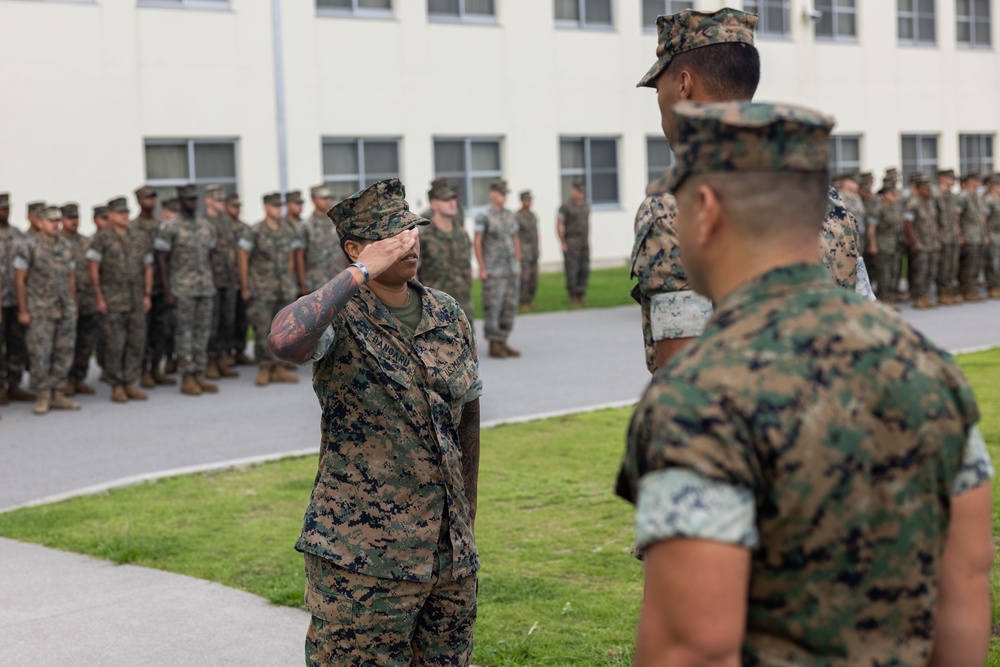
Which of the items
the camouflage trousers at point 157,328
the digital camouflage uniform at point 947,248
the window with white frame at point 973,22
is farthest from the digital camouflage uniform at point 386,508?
the window with white frame at point 973,22

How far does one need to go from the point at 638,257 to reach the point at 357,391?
107 centimetres

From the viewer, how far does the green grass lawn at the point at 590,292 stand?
22750 millimetres

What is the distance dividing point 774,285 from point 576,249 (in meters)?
20.6

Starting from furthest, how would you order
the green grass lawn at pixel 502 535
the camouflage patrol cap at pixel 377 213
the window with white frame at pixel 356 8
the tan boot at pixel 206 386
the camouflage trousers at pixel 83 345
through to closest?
the window with white frame at pixel 356 8 → the camouflage trousers at pixel 83 345 → the tan boot at pixel 206 386 → the green grass lawn at pixel 502 535 → the camouflage patrol cap at pixel 377 213

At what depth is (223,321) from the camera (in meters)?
16.1

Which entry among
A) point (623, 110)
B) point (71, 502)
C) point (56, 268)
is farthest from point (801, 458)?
point (623, 110)

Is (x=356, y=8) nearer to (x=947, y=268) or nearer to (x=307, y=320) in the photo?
(x=947, y=268)

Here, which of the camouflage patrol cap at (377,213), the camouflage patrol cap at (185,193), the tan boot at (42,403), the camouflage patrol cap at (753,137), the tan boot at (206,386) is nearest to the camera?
the camouflage patrol cap at (753,137)

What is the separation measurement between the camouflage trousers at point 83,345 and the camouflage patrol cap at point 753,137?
13.7 m

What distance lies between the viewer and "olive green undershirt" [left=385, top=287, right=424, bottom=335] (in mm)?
4219

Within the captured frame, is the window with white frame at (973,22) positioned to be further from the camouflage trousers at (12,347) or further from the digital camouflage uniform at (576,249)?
the camouflage trousers at (12,347)

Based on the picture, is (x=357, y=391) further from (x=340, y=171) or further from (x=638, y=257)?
(x=340, y=171)

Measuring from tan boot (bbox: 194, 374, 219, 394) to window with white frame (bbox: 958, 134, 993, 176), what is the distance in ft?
92.2

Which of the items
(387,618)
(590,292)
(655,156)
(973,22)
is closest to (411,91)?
(590,292)
